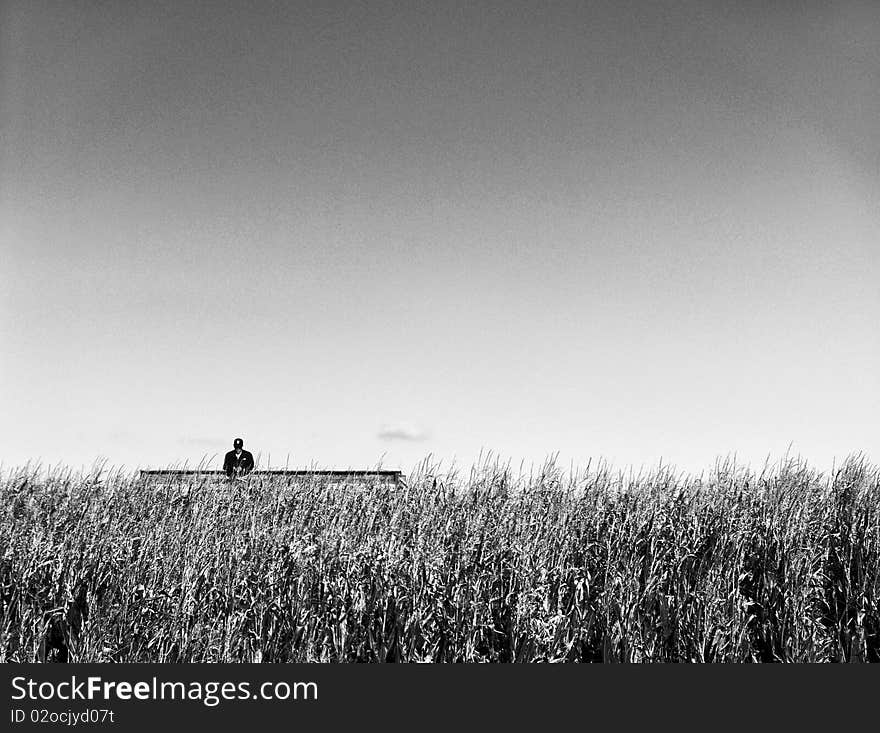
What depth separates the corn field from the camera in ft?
17.1

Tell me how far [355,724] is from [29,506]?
16.4 feet

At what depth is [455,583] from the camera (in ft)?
18.2

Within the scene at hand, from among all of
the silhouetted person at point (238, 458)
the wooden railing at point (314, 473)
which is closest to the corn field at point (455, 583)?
the wooden railing at point (314, 473)

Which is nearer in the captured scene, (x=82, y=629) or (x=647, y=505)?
(x=82, y=629)

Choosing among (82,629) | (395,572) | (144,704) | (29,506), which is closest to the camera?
(144,704)

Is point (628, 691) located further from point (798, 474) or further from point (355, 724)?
point (798, 474)

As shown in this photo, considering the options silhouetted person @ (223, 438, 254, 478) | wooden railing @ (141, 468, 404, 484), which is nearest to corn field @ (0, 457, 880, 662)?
wooden railing @ (141, 468, 404, 484)

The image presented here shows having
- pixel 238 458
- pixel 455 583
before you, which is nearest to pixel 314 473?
pixel 455 583

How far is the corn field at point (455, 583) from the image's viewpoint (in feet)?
17.1

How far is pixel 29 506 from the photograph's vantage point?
7465 millimetres

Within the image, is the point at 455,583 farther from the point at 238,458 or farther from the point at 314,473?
the point at 238,458

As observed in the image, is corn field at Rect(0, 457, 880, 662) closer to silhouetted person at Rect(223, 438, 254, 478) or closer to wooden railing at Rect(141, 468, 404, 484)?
wooden railing at Rect(141, 468, 404, 484)

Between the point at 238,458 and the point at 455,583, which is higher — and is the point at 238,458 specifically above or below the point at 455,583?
above

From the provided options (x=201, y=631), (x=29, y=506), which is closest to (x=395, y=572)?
(x=201, y=631)
